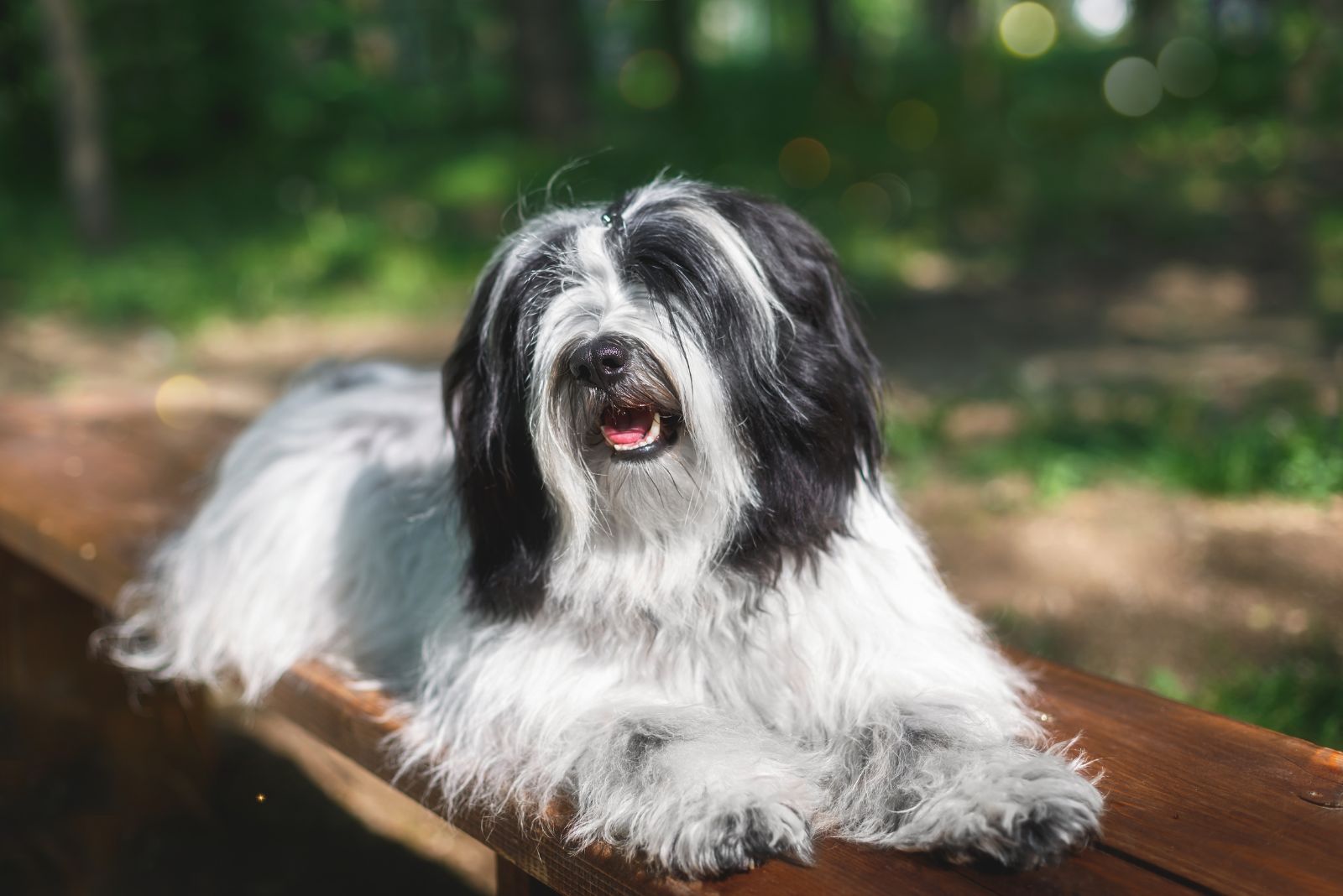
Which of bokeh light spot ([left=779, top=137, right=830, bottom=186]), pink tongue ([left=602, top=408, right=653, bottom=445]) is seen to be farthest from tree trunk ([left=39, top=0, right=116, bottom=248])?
pink tongue ([left=602, top=408, right=653, bottom=445])

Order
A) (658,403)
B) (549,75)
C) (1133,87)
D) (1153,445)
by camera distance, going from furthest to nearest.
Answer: (1133,87), (549,75), (1153,445), (658,403)

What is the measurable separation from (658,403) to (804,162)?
35.0 ft

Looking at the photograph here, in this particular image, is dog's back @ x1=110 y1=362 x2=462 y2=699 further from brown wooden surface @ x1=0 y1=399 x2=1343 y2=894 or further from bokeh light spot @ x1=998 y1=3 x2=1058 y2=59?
bokeh light spot @ x1=998 y1=3 x2=1058 y2=59

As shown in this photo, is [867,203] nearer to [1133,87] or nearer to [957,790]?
[1133,87]

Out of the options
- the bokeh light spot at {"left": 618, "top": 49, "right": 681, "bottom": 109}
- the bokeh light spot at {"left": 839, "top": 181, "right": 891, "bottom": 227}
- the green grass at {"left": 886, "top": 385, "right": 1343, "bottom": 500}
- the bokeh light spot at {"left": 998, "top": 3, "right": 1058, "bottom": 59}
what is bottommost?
the green grass at {"left": 886, "top": 385, "right": 1343, "bottom": 500}

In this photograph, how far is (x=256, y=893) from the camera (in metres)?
3.47

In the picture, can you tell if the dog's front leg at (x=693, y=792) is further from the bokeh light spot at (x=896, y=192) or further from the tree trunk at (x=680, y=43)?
the tree trunk at (x=680, y=43)

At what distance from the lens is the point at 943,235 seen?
10.5 m

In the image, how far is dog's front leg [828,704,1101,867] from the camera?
1.77 meters

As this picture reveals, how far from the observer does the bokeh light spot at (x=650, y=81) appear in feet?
53.4

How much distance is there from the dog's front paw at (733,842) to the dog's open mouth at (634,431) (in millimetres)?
597

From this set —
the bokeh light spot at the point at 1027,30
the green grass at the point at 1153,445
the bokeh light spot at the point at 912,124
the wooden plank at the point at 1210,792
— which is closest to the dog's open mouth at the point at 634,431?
the wooden plank at the point at 1210,792

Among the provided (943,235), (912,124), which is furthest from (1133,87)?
(943,235)

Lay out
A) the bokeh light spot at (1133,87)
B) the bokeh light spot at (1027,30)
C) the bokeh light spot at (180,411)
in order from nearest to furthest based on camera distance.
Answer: the bokeh light spot at (180,411)
the bokeh light spot at (1133,87)
the bokeh light spot at (1027,30)
